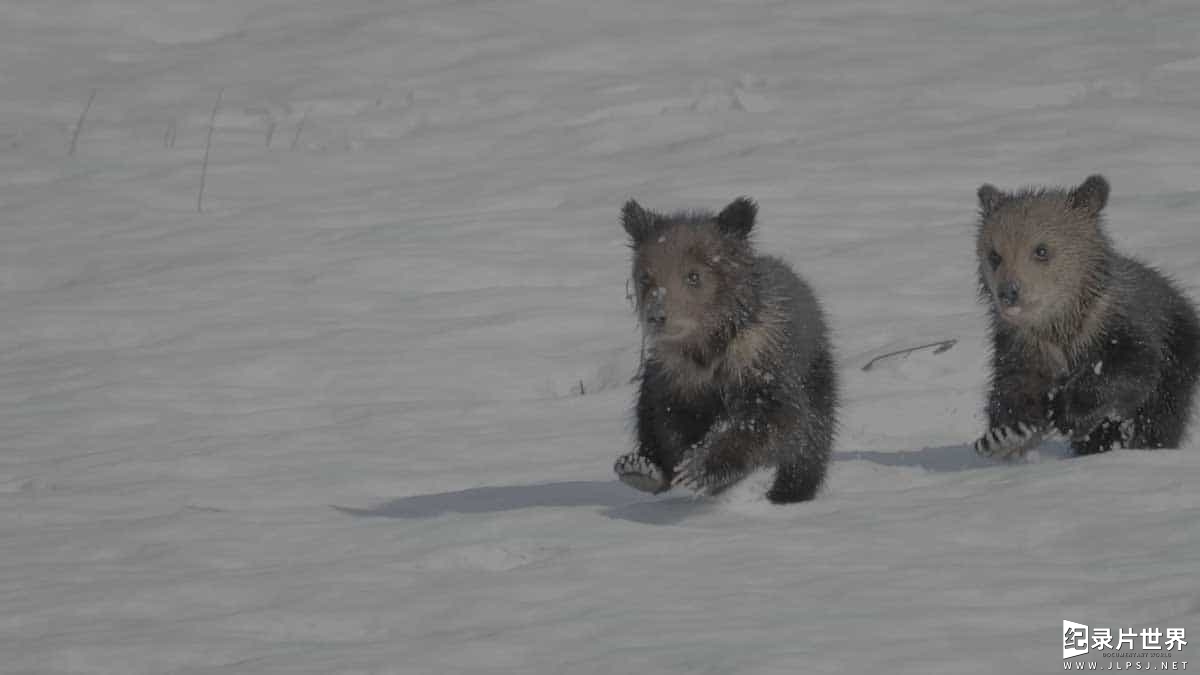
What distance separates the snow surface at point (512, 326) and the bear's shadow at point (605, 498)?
→ 0.13 ft

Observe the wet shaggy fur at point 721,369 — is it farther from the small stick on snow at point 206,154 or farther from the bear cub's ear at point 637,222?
the small stick on snow at point 206,154

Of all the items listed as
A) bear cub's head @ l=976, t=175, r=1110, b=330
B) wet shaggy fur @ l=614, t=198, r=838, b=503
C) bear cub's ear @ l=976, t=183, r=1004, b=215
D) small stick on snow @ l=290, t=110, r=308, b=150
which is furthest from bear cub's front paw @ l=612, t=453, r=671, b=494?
small stick on snow @ l=290, t=110, r=308, b=150

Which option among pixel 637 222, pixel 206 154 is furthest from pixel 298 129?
pixel 637 222

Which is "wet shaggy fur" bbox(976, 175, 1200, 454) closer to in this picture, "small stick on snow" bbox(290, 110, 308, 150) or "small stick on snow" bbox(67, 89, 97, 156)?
"small stick on snow" bbox(290, 110, 308, 150)

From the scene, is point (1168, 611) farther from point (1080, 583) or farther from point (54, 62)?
point (54, 62)

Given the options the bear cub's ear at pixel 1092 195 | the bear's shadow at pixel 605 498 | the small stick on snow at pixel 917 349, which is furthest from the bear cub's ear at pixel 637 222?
the small stick on snow at pixel 917 349

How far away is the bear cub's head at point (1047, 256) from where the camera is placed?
7.98 meters

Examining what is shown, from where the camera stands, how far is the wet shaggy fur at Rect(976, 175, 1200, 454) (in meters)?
7.93

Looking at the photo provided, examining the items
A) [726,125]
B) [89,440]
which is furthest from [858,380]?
[726,125]

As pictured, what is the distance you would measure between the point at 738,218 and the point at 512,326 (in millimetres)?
3837

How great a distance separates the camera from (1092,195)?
8.10m

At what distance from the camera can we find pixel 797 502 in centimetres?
766

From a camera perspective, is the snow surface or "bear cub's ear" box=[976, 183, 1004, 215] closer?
the snow surface

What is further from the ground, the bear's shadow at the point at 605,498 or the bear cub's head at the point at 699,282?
the bear cub's head at the point at 699,282
